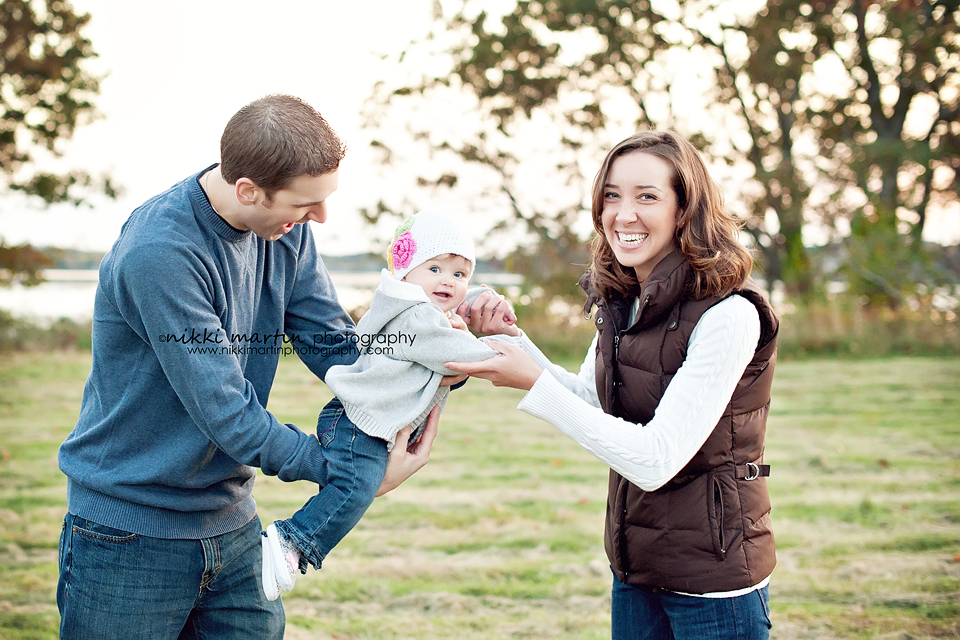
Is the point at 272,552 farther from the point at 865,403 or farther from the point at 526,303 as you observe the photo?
the point at 526,303

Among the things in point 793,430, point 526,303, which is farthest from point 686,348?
point 526,303

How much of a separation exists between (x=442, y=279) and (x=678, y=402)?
2.51ft

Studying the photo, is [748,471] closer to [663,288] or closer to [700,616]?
[700,616]

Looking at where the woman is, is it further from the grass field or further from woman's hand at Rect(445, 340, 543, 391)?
the grass field

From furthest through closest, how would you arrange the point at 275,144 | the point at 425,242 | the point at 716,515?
1. the point at 425,242
2. the point at 716,515
3. the point at 275,144

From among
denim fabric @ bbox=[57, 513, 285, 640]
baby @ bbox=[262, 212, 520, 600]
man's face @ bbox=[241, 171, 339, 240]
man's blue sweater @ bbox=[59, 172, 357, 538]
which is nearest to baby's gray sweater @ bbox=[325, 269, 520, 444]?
baby @ bbox=[262, 212, 520, 600]

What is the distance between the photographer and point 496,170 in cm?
1348

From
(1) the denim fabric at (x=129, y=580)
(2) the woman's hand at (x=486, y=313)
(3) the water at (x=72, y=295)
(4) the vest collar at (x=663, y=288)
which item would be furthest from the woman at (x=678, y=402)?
(3) the water at (x=72, y=295)

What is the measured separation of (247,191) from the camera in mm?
1864

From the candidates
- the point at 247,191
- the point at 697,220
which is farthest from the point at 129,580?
the point at 697,220

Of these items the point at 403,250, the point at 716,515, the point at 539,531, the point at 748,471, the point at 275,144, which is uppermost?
the point at 275,144

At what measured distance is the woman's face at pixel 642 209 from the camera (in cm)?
208

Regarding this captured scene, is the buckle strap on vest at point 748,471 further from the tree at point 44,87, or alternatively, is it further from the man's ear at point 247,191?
the tree at point 44,87

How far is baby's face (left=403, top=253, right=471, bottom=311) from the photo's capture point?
2285mm
